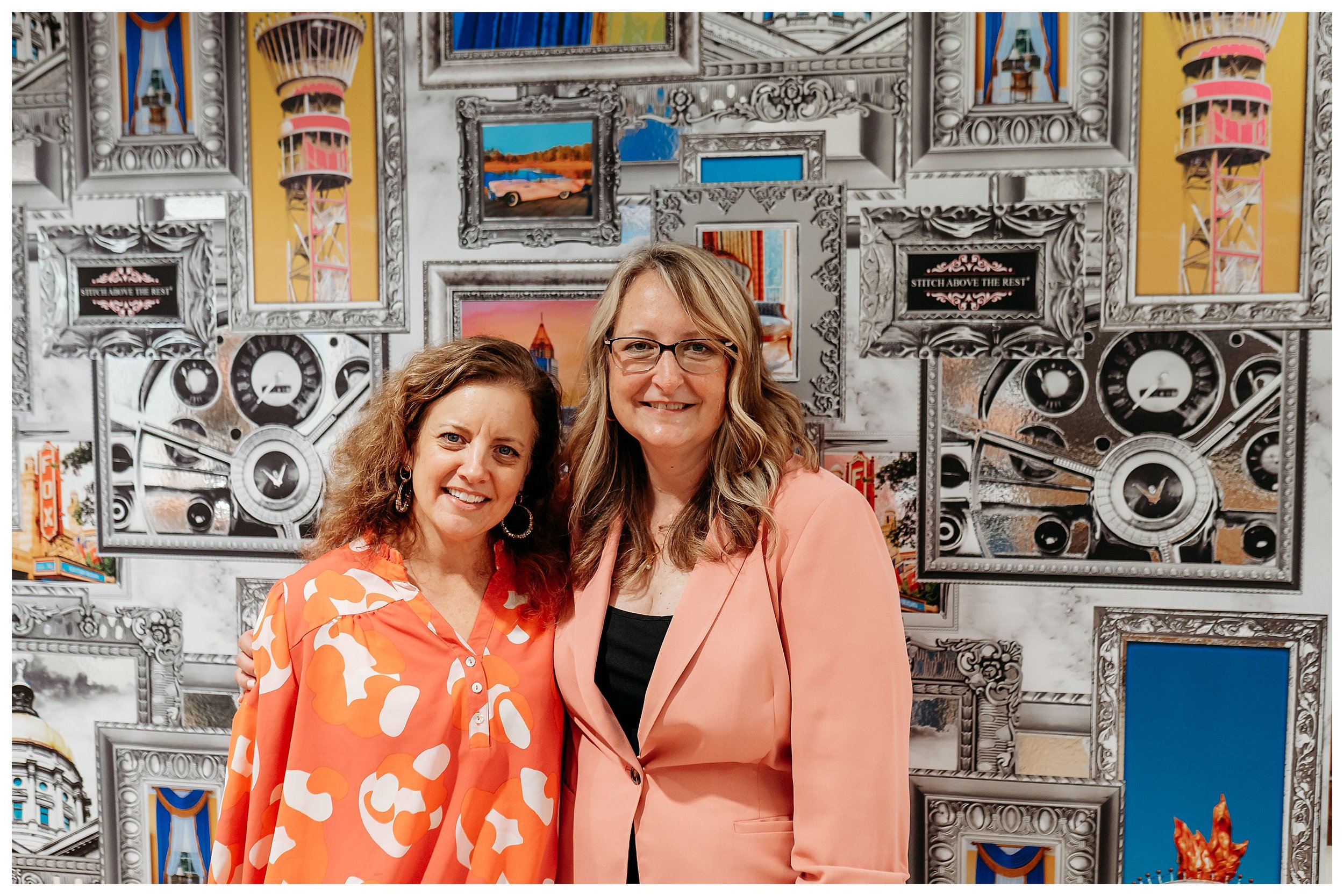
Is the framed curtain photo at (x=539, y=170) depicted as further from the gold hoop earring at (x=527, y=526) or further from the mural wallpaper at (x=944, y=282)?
the gold hoop earring at (x=527, y=526)

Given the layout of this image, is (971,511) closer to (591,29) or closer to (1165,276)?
(1165,276)

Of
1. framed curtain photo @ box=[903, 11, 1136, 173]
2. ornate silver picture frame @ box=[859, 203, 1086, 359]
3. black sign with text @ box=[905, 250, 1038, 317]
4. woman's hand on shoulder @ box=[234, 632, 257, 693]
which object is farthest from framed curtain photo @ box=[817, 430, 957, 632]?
woman's hand on shoulder @ box=[234, 632, 257, 693]

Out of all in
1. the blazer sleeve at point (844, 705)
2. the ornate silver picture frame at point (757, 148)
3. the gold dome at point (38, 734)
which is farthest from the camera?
the gold dome at point (38, 734)

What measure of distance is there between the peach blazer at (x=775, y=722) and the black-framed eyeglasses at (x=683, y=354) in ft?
1.05

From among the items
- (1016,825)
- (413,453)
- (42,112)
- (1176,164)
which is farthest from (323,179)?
(1016,825)

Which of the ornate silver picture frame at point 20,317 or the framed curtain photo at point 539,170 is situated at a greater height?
the framed curtain photo at point 539,170

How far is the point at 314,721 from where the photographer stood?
5.29 feet

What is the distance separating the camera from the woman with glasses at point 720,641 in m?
1.58

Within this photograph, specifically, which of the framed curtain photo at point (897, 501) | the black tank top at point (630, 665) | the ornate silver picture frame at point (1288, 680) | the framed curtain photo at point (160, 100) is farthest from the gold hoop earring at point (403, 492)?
the ornate silver picture frame at point (1288, 680)

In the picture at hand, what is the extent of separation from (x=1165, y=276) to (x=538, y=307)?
164cm

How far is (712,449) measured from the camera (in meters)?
1.80

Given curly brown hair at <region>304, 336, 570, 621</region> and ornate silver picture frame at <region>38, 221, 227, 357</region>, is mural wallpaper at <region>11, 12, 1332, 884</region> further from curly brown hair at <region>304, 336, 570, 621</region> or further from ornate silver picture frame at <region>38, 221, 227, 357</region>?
curly brown hair at <region>304, 336, 570, 621</region>

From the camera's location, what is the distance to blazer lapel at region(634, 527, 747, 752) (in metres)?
1.60

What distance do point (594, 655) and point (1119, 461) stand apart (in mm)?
1455
